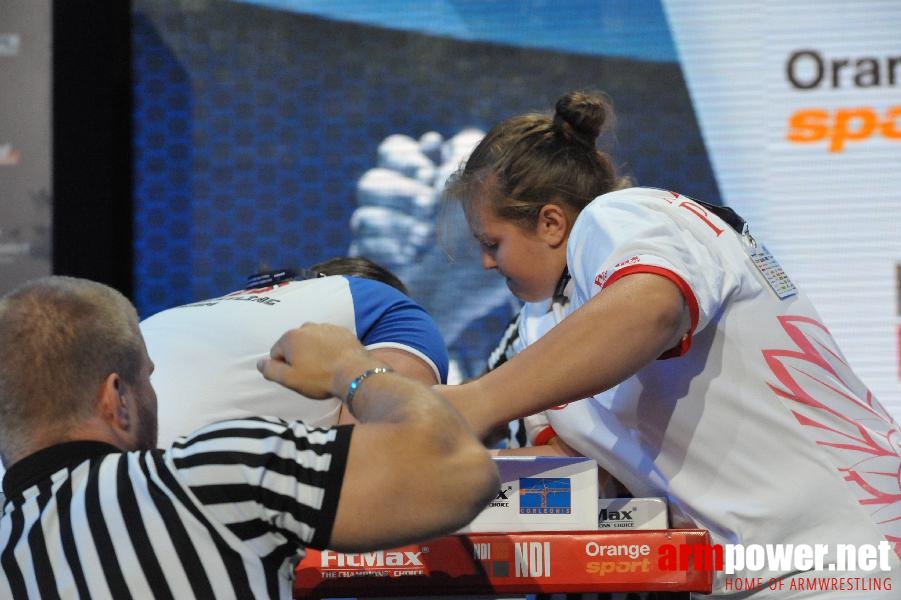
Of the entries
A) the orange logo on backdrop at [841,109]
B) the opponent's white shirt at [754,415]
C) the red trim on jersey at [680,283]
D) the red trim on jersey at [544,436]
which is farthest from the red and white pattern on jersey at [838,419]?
the orange logo on backdrop at [841,109]

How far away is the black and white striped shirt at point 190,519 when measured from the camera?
41.4 inches

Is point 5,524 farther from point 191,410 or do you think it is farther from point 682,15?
point 682,15

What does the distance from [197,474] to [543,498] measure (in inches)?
19.0

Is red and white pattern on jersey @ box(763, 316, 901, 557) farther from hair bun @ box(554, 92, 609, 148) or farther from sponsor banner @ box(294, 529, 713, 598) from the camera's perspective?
hair bun @ box(554, 92, 609, 148)

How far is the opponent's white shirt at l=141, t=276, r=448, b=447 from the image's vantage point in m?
1.72

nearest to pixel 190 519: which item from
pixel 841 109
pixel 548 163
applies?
pixel 548 163

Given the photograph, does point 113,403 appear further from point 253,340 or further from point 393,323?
point 393,323

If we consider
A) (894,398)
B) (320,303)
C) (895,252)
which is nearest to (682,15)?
(895,252)

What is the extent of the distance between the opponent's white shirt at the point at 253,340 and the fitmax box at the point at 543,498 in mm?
493

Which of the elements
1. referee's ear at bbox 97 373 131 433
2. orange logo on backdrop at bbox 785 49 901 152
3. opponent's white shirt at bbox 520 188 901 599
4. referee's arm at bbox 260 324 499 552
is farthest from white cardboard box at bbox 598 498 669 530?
orange logo on backdrop at bbox 785 49 901 152

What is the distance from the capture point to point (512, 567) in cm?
131

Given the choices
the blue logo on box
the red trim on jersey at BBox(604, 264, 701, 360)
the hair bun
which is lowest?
the blue logo on box

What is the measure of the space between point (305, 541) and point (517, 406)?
314 mm

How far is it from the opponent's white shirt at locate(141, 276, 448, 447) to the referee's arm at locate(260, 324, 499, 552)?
702 millimetres
